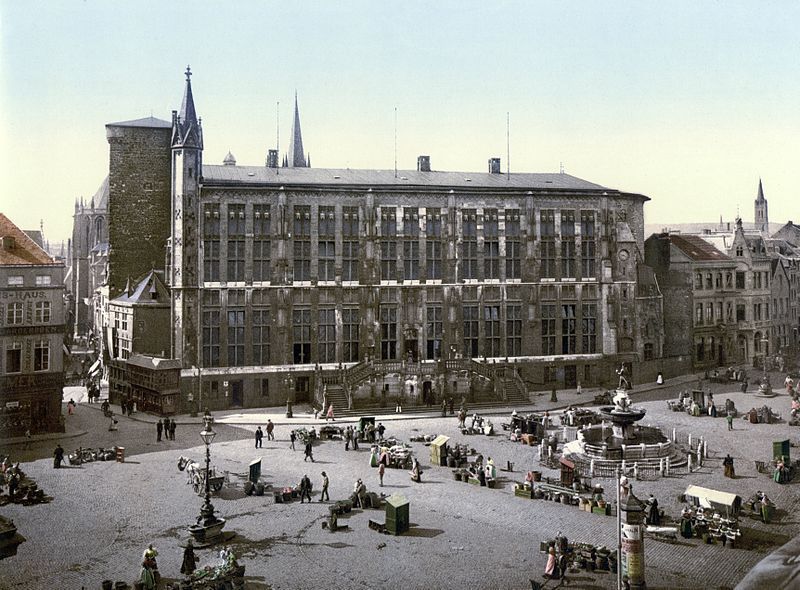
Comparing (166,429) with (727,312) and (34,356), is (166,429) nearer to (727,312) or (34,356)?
(34,356)

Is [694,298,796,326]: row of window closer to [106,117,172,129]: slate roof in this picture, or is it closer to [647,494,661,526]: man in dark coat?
[647,494,661,526]: man in dark coat

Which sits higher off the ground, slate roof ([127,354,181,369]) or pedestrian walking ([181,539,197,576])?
slate roof ([127,354,181,369])

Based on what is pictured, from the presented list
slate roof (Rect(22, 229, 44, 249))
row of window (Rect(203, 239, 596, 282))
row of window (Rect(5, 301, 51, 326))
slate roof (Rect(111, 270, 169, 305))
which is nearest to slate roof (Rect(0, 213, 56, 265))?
slate roof (Rect(22, 229, 44, 249))

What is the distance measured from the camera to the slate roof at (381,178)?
60750 mm

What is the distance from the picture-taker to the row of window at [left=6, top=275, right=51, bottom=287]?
4416 cm

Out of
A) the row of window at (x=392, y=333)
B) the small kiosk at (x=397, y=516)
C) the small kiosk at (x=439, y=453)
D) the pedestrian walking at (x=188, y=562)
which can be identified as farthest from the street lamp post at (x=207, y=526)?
the row of window at (x=392, y=333)

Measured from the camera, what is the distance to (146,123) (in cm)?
Result: 6425

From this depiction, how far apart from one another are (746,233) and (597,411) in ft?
116

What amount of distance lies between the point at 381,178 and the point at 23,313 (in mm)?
31913

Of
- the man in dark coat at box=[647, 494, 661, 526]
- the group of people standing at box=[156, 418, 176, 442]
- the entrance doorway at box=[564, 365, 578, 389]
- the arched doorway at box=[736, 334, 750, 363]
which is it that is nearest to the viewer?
the man in dark coat at box=[647, 494, 661, 526]

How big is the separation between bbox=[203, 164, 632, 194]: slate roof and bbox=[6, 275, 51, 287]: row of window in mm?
16631

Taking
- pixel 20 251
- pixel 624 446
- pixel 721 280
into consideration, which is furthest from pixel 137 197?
pixel 721 280

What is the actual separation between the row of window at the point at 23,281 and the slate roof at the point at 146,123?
22.3 metres

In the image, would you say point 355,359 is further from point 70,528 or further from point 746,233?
point 746,233
